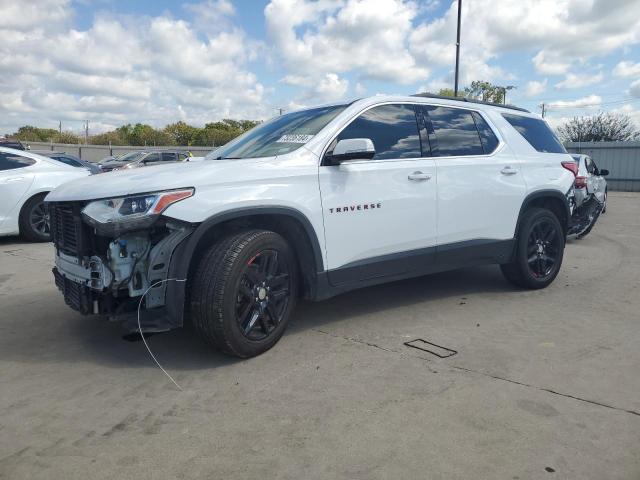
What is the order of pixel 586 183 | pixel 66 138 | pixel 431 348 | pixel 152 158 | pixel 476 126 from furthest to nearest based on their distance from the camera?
pixel 66 138, pixel 152 158, pixel 586 183, pixel 476 126, pixel 431 348

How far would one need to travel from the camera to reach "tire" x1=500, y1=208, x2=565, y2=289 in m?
5.36

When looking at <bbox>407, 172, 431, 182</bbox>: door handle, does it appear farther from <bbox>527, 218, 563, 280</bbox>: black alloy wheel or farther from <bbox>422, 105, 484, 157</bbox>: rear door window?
<bbox>527, 218, 563, 280</bbox>: black alloy wheel

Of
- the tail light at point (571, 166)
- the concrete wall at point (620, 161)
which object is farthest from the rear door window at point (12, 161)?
the concrete wall at point (620, 161)

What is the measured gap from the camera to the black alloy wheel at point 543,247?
5.49 m

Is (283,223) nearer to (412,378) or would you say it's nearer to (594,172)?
(412,378)

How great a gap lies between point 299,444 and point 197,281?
4.16 ft

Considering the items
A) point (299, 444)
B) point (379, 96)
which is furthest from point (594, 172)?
point (299, 444)

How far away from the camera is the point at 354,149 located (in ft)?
12.4

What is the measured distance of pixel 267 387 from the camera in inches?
130

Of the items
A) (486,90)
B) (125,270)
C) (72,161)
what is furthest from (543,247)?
(486,90)

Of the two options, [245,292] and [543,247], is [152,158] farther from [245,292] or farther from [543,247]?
[245,292]

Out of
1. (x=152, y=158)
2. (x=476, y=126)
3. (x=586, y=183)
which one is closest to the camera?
(x=476, y=126)

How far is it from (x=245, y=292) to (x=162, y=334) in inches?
42.9

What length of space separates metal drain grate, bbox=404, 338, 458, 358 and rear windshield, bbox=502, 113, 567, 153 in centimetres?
263
